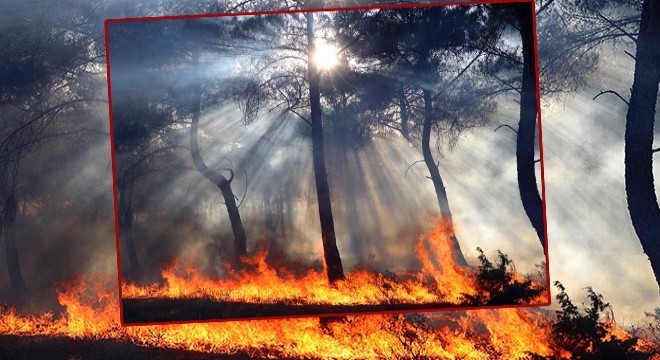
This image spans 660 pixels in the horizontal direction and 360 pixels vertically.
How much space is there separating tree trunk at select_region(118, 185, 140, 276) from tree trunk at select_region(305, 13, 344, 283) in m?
4.11

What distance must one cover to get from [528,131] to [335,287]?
469cm

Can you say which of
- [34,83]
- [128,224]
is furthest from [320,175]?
[34,83]

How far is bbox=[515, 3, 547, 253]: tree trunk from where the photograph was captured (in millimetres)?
9914

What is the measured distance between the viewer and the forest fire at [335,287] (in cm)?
1047

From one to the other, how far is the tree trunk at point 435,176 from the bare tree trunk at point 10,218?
9539 mm

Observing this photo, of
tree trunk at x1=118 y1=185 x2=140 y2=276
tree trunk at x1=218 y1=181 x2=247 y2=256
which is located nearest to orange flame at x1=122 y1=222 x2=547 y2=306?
tree trunk at x1=218 y1=181 x2=247 y2=256

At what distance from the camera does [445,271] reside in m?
10.7

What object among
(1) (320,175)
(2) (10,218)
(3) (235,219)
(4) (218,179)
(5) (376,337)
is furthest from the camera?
(2) (10,218)

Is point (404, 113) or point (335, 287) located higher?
point (404, 113)

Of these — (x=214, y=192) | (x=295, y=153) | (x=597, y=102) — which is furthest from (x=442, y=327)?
(x=597, y=102)

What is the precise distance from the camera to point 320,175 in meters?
11.0

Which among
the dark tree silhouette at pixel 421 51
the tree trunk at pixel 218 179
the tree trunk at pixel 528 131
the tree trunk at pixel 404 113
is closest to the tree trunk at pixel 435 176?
the dark tree silhouette at pixel 421 51

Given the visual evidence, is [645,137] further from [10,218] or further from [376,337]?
[10,218]

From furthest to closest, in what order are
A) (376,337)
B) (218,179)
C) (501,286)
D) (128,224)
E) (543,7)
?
(128,224) < (218,179) < (543,7) < (501,286) < (376,337)
